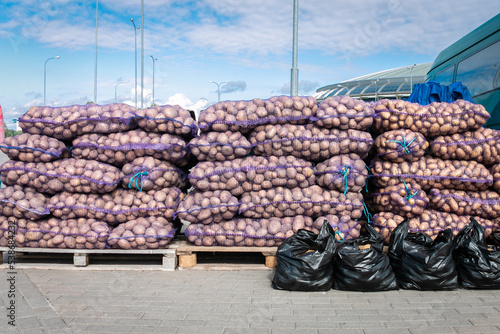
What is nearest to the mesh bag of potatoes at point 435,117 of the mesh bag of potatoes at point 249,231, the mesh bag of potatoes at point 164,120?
the mesh bag of potatoes at point 249,231

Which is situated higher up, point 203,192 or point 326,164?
point 326,164

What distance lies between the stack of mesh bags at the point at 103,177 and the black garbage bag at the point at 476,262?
3649mm

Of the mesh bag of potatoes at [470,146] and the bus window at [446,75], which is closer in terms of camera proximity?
the mesh bag of potatoes at [470,146]

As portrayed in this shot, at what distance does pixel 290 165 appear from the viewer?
4945 mm

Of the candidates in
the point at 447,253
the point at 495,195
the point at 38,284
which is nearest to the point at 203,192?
the point at 38,284

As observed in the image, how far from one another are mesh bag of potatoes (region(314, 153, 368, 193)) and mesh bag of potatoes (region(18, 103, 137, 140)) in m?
2.78

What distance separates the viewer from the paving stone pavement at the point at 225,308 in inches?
131

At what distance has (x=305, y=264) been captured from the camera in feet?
13.5

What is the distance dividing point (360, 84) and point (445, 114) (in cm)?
4699

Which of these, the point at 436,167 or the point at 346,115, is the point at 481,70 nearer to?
the point at 436,167

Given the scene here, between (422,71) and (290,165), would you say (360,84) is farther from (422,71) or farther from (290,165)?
(290,165)

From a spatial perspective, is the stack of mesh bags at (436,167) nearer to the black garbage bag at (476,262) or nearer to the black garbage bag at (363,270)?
the black garbage bag at (476,262)

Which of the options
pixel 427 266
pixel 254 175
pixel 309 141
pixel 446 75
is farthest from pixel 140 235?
pixel 446 75

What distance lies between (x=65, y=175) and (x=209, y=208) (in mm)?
2030
